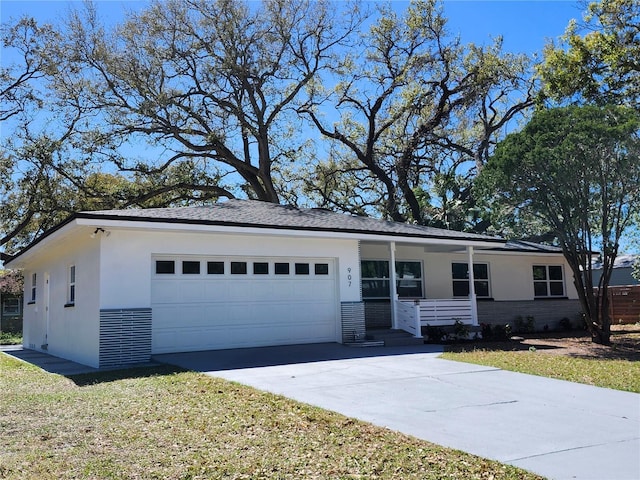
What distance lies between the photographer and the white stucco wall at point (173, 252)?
12344 mm

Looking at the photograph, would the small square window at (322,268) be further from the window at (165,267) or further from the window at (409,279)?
the window at (409,279)

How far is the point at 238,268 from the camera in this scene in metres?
14.3

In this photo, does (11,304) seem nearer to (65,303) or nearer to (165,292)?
(65,303)

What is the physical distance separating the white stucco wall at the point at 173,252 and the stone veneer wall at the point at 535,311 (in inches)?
270

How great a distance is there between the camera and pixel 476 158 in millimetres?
29938

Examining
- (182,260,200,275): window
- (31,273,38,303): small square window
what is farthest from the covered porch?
(31,273,38,303): small square window

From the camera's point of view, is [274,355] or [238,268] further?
[238,268]

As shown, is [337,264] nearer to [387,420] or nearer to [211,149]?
[387,420]

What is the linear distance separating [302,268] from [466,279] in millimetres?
8501

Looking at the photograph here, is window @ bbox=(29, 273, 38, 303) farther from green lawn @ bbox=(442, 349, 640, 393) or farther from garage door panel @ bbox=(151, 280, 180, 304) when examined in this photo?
green lawn @ bbox=(442, 349, 640, 393)

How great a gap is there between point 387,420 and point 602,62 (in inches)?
711

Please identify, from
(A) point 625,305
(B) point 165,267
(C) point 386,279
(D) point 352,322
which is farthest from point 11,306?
(A) point 625,305

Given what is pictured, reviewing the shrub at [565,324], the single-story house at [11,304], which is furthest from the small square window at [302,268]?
the single-story house at [11,304]

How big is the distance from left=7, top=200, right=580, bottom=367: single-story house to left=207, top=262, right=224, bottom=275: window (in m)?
0.03
